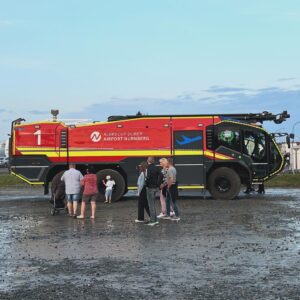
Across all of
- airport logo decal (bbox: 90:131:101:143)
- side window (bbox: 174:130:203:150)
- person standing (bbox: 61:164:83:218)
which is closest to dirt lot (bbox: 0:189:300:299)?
person standing (bbox: 61:164:83:218)

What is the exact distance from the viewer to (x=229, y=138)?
20.8 metres

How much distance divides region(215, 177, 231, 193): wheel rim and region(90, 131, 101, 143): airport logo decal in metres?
4.85

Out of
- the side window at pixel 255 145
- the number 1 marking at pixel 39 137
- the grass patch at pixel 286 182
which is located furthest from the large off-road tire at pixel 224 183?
the grass patch at pixel 286 182

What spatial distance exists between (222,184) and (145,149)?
3251 millimetres

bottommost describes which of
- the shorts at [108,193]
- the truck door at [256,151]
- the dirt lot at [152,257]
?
the dirt lot at [152,257]

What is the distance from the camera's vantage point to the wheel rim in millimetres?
20734

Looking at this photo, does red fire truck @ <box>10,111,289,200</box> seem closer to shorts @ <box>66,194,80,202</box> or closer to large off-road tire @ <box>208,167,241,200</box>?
large off-road tire @ <box>208,167,241,200</box>

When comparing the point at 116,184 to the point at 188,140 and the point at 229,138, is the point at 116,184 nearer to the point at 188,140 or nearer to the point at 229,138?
the point at 188,140

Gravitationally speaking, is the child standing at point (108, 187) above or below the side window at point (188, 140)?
below

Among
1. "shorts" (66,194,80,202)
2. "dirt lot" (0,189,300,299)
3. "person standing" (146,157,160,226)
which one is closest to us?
"dirt lot" (0,189,300,299)

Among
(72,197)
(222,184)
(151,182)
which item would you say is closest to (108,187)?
(222,184)

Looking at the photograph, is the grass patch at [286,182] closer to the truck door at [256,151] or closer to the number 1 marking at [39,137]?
the truck door at [256,151]

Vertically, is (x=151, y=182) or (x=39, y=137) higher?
(x=39, y=137)

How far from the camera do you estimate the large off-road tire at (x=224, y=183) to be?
2059 cm
